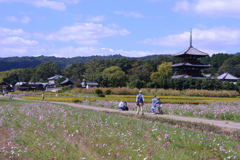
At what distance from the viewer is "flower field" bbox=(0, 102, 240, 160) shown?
7.84 meters

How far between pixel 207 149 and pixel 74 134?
544cm

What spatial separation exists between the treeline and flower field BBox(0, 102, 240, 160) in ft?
125

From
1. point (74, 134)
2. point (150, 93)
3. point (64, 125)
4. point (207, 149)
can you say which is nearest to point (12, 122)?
point (64, 125)

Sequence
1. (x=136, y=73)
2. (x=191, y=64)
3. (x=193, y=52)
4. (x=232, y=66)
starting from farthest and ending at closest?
1. (x=232, y=66)
2. (x=136, y=73)
3. (x=193, y=52)
4. (x=191, y=64)

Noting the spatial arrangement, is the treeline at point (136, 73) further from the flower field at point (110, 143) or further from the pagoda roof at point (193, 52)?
the flower field at point (110, 143)

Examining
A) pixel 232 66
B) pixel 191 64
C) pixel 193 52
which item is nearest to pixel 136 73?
pixel 193 52

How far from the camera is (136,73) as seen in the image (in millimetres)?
71062

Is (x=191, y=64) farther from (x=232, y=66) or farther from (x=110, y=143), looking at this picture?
(x=232, y=66)

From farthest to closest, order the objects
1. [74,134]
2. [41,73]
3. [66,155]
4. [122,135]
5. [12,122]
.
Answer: [41,73], [12,122], [74,134], [122,135], [66,155]

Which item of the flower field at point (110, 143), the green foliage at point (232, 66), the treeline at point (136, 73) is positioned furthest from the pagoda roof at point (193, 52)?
the green foliage at point (232, 66)

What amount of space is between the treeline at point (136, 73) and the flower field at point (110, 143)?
38.2 metres

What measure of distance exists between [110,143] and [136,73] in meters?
62.2

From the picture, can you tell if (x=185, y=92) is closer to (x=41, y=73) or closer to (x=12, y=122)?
(x=12, y=122)

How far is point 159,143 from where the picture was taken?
28.3 feet
